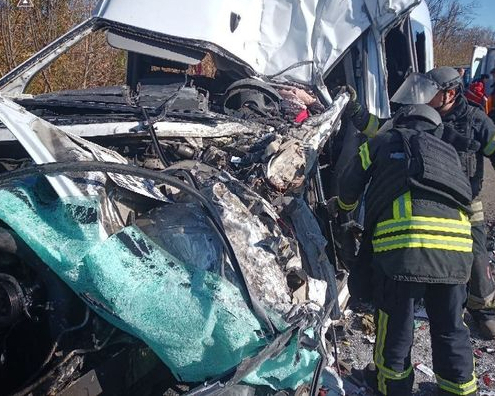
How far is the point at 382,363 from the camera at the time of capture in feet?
8.40

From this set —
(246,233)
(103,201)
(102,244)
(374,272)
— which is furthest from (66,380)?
(374,272)

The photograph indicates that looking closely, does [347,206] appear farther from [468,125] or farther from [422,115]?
[468,125]

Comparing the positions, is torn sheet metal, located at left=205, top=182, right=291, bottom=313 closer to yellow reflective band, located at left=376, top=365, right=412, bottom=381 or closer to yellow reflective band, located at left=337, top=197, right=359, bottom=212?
yellow reflective band, located at left=337, top=197, right=359, bottom=212

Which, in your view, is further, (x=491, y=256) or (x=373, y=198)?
(x=491, y=256)

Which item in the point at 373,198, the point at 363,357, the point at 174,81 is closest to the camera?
the point at 373,198

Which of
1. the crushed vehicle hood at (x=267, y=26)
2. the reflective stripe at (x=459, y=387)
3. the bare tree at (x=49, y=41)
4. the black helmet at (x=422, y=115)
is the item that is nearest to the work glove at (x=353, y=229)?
the black helmet at (x=422, y=115)

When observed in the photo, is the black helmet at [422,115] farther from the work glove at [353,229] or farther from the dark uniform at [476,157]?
the work glove at [353,229]

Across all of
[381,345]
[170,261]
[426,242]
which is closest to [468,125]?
[426,242]

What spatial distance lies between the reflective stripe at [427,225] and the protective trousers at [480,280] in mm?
882

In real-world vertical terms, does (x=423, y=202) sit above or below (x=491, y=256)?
above

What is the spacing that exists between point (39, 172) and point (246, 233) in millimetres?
770

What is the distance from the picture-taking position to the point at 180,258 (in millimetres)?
1895

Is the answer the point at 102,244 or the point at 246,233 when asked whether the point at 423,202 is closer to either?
the point at 246,233

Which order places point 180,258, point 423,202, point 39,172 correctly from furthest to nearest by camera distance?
1. point 423,202
2. point 180,258
3. point 39,172
